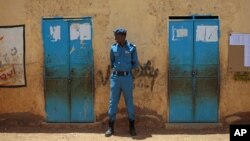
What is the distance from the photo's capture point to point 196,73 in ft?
27.8

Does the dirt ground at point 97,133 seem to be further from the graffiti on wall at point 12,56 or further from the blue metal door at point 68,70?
the graffiti on wall at point 12,56

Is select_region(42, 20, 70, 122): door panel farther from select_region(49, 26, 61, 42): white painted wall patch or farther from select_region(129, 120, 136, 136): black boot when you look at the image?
select_region(129, 120, 136, 136): black boot

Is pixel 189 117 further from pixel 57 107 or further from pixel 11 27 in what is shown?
pixel 11 27

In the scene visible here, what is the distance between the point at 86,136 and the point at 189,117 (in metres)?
1.97

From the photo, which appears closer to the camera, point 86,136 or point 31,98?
point 86,136

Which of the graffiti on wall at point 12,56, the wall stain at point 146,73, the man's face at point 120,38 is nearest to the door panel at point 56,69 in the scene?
the graffiti on wall at point 12,56

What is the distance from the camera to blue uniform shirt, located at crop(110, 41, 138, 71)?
26.3ft

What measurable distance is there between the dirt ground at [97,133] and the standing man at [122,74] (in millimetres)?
261

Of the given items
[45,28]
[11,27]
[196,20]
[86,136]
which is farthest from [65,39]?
[196,20]

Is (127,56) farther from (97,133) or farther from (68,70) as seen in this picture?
(97,133)

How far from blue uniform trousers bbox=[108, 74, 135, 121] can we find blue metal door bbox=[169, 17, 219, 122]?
86cm

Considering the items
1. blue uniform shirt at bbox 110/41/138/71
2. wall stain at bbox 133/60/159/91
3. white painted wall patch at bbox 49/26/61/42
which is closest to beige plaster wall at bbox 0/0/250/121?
wall stain at bbox 133/60/159/91

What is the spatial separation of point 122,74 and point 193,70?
54.6 inches

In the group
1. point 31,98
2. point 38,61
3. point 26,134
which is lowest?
point 26,134
